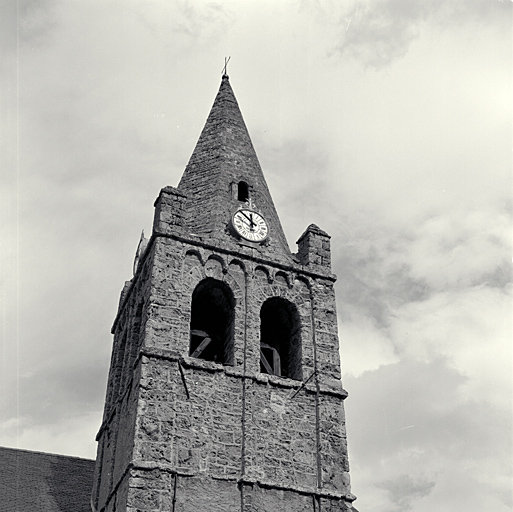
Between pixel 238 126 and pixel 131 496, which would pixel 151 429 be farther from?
pixel 238 126

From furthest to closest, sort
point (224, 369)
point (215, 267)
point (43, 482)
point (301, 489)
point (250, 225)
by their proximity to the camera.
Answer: point (250, 225)
point (43, 482)
point (215, 267)
point (224, 369)
point (301, 489)

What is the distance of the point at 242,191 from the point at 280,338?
424 centimetres

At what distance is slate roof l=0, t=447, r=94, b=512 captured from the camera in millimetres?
17453

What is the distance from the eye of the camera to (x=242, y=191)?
→ 2033cm

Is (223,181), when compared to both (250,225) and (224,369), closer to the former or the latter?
(250,225)

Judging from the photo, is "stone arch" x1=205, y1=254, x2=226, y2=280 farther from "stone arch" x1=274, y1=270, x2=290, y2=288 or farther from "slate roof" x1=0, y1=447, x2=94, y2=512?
"slate roof" x1=0, y1=447, x2=94, y2=512

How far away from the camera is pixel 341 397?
1686cm

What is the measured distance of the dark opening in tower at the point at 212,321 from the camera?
680 inches

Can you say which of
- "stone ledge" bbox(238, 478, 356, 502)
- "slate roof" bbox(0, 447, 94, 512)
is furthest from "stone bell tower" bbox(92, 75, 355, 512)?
"slate roof" bbox(0, 447, 94, 512)

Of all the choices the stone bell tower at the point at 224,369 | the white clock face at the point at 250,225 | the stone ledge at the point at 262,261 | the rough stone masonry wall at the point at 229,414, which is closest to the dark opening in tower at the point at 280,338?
the stone bell tower at the point at 224,369

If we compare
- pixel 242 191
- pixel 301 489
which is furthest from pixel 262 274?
pixel 301 489

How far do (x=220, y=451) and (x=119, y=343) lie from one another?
569 cm

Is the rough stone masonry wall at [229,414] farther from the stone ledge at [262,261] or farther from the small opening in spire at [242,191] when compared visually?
the small opening in spire at [242,191]

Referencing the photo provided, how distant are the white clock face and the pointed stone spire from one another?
0.71 ft
